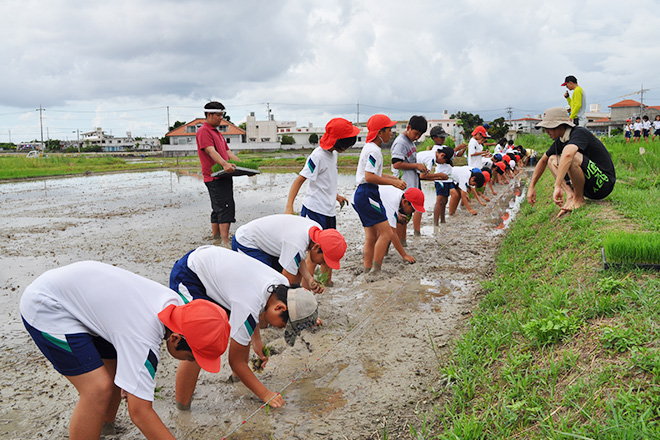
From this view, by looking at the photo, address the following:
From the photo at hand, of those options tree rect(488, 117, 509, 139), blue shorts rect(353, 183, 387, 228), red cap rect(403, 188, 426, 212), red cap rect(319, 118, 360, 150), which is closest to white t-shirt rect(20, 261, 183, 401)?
red cap rect(319, 118, 360, 150)

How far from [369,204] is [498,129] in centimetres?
4637

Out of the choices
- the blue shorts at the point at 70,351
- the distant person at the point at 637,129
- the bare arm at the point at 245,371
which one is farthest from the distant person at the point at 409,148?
the distant person at the point at 637,129

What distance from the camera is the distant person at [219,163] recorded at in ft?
21.9

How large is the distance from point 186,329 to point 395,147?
4.74 m

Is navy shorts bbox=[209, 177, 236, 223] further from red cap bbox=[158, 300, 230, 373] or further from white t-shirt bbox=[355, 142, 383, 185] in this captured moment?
red cap bbox=[158, 300, 230, 373]

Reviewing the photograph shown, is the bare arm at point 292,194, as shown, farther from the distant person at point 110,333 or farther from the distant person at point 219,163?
the distant person at point 110,333

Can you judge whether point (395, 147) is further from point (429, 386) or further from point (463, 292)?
point (429, 386)

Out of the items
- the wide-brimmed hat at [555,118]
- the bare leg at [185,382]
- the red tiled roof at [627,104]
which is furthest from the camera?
the red tiled roof at [627,104]

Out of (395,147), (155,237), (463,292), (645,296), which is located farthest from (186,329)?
(155,237)

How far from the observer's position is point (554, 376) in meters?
2.45

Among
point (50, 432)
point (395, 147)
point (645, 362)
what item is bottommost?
point (50, 432)

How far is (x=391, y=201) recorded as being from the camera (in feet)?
19.5

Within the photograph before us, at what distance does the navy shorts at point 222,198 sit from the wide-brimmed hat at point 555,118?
14.2 ft

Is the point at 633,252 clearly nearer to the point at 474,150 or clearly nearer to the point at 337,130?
the point at 337,130
